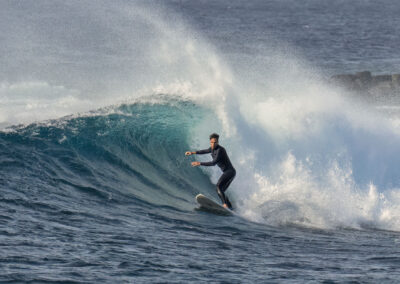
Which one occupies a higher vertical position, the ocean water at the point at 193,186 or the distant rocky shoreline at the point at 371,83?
the distant rocky shoreline at the point at 371,83

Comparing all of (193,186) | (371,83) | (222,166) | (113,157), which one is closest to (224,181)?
(222,166)

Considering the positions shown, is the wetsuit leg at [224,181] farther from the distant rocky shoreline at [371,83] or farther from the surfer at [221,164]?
the distant rocky shoreline at [371,83]

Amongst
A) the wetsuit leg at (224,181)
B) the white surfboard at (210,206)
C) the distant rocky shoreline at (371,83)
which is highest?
the distant rocky shoreline at (371,83)

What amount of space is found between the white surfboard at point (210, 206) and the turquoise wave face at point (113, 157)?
0.33 m

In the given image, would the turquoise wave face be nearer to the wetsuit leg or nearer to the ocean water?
the ocean water

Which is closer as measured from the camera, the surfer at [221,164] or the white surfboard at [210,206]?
the white surfboard at [210,206]

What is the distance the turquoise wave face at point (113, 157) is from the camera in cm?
1312

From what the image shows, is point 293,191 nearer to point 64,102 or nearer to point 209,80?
point 209,80

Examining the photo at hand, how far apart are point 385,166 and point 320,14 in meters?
84.5

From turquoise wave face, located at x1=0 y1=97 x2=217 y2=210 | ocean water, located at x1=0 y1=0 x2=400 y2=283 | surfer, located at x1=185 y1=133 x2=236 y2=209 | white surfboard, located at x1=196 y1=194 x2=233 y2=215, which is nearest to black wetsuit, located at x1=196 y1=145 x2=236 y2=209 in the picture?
surfer, located at x1=185 y1=133 x2=236 y2=209

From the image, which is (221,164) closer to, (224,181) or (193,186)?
(224,181)

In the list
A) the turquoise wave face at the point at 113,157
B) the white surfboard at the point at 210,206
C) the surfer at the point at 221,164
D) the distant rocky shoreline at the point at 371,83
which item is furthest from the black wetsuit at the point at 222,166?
the distant rocky shoreline at the point at 371,83

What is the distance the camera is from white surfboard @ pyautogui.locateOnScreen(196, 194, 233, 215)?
12641 millimetres

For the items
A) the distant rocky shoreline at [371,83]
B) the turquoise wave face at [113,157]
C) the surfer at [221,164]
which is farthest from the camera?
the distant rocky shoreline at [371,83]
